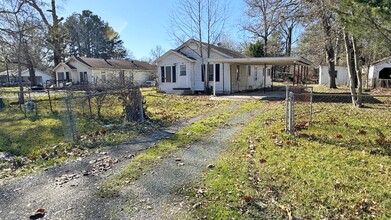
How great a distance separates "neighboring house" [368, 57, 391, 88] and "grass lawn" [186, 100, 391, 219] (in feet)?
75.9

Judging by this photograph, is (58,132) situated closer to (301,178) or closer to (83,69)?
(301,178)

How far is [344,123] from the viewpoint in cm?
785

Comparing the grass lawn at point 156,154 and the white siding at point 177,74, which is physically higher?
the white siding at point 177,74

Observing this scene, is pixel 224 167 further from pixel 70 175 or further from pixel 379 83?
pixel 379 83

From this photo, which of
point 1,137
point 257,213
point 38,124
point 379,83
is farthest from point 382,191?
point 379,83

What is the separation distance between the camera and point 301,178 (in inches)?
165

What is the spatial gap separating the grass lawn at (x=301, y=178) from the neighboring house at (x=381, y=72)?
2313 centimetres

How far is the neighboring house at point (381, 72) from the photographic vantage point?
84.0 feet

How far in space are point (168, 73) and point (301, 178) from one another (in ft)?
64.3

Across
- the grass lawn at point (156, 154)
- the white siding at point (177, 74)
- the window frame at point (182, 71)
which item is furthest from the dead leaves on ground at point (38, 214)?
the window frame at point (182, 71)

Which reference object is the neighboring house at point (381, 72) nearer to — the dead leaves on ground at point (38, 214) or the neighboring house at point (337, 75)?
the neighboring house at point (337, 75)

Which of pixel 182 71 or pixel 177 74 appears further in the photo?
pixel 177 74

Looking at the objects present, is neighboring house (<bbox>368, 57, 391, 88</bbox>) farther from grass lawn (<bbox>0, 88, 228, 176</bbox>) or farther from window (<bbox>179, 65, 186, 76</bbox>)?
grass lawn (<bbox>0, 88, 228, 176</bbox>)

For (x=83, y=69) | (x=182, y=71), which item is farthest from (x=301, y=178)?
(x=83, y=69)
